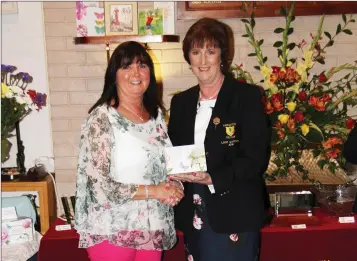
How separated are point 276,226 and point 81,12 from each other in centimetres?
171

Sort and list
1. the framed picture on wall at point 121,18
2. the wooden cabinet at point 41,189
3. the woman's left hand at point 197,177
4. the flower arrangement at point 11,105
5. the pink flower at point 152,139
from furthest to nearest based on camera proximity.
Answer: the framed picture on wall at point 121,18 < the wooden cabinet at point 41,189 < the flower arrangement at point 11,105 < the pink flower at point 152,139 < the woman's left hand at point 197,177

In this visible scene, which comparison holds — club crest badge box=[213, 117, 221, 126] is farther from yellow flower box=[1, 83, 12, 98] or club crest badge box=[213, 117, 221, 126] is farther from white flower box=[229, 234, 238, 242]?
yellow flower box=[1, 83, 12, 98]

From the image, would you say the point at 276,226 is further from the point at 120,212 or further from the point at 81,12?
the point at 81,12

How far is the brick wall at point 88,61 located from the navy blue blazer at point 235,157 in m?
1.16

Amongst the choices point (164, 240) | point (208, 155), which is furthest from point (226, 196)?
point (164, 240)

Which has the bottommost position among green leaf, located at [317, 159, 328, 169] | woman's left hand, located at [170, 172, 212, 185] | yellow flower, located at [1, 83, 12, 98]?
green leaf, located at [317, 159, 328, 169]

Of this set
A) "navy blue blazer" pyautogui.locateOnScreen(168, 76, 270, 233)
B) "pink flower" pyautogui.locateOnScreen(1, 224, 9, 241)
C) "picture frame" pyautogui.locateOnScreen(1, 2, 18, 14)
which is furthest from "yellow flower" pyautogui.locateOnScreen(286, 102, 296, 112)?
"picture frame" pyautogui.locateOnScreen(1, 2, 18, 14)

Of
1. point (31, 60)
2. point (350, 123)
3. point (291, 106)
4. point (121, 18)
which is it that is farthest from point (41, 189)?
point (350, 123)

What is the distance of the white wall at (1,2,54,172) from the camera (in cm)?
266

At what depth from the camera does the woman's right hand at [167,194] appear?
5.14 ft

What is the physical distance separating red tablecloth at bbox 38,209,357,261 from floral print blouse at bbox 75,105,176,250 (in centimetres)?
51

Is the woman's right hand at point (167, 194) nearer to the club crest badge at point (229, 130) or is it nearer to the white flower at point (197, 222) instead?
the white flower at point (197, 222)

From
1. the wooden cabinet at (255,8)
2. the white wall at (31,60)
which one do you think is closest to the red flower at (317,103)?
the wooden cabinet at (255,8)

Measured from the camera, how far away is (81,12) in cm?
260
